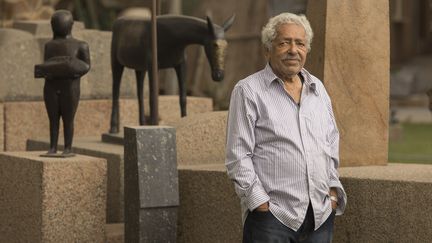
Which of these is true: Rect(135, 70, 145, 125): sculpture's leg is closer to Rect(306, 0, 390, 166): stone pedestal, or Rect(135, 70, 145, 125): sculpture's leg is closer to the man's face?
Rect(306, 0, 390, 166): stone pedestal

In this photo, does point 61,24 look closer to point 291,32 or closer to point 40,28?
point 291,32

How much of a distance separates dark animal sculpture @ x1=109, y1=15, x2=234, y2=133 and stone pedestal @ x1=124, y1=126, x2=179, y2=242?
4.43 feet

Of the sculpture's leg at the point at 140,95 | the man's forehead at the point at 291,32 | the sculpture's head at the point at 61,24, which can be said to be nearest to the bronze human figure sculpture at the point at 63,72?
the sculpture's head at the point at 61,24

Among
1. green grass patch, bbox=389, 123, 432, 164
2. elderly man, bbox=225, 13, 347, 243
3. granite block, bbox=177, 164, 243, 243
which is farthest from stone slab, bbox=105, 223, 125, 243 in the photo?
green grass patch, bbox=389, 123, 432, 164

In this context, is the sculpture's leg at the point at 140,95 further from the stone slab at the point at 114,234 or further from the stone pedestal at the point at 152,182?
the stone pedestal at the point at 152,182

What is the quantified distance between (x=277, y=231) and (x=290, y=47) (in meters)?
0.84

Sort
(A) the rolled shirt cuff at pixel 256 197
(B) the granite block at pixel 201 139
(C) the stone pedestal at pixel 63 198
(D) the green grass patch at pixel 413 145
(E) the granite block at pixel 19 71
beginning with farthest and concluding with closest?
(D) the green grass patch at pixel 413 145 < (E) the granite block at pixel 19 71 < (B) the granite block at pixel 201 139 < (C) the stone pedestal at pixel 63 198 < (A) the rolled shirt cuff at pixel 256 197

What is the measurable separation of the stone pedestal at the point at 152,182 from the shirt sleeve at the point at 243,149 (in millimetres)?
1745

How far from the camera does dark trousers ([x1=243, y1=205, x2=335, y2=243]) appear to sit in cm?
588

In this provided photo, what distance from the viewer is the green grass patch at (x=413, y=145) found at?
1378cm

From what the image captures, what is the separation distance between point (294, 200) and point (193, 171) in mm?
2161

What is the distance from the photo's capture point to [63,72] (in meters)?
8.29

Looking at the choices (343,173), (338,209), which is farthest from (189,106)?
(338,209)

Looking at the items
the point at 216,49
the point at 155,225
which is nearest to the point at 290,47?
the point at 155,225
